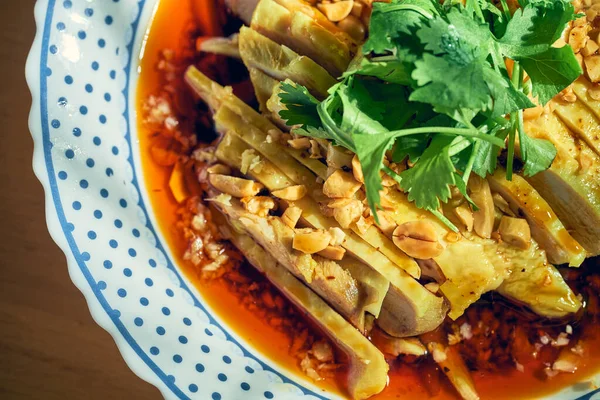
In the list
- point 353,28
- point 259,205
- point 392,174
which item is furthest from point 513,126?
point 259,205

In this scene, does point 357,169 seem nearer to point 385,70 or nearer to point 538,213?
point 385,70

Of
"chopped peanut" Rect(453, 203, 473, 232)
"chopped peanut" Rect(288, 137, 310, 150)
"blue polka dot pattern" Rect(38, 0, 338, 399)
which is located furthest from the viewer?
"blue polka dot pattern" Rect(38, 0, 338, 399)

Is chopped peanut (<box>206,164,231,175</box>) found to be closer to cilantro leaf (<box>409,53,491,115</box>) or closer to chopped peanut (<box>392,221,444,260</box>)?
chopped peanut (<box>392,221,444,260</box>)

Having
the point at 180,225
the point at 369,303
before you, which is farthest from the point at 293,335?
the point at 180,225

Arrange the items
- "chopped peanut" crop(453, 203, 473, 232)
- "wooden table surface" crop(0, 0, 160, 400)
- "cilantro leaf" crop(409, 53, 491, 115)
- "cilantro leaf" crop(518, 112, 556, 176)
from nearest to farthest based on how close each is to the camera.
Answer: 1. "cilantro leaf" crop(409, 53, 491, 115)
2. "cilantro leaf" crop(518, 112, 556, 176)
3. "chopped peanut" crop(453, 203, 473, 232)
4. "wooden table surface" crop(0, 0, 160, 400)

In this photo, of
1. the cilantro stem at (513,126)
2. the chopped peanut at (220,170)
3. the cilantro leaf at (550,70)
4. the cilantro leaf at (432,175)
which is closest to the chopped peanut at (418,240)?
the cilantro leaf at (432,175)

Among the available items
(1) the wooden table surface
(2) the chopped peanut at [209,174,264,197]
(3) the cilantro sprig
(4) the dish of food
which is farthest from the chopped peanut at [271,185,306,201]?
(1) the wooden table surface
